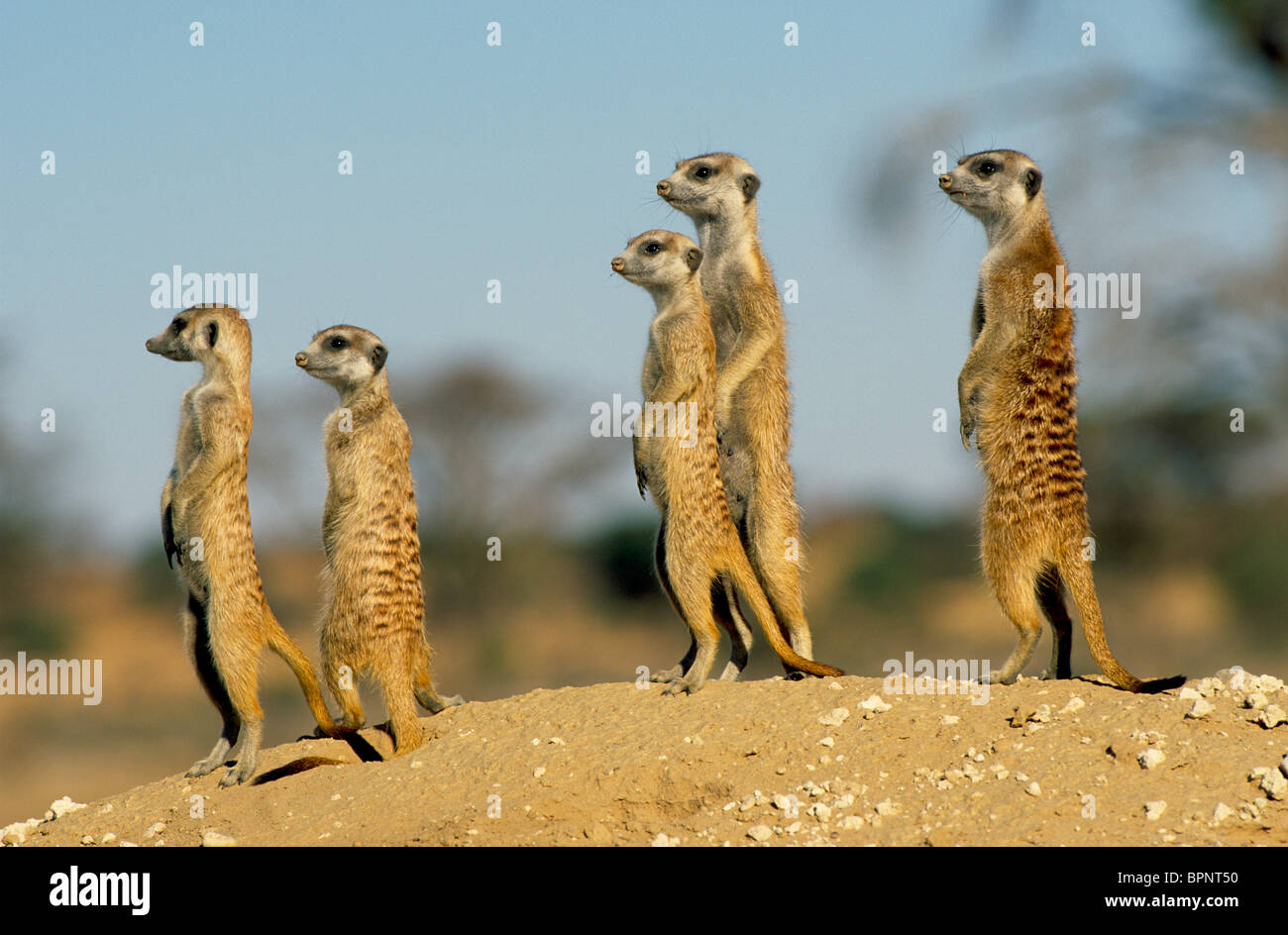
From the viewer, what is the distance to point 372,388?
18.5 ft

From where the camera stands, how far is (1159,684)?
499 cm

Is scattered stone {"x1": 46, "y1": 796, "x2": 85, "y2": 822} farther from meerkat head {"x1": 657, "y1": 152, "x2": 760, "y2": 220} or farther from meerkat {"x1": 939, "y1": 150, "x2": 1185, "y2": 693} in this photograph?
meerkat {"x1": 939, "y1": 150, "x2": 1185, "y2": 693}

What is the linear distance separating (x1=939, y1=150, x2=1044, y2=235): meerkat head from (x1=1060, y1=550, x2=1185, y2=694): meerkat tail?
1.34 m

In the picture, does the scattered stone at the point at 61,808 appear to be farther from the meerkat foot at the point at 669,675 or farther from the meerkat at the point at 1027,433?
the meerkat at the point at 1027,433

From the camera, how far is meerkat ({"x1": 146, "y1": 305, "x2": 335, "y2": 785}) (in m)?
5.48

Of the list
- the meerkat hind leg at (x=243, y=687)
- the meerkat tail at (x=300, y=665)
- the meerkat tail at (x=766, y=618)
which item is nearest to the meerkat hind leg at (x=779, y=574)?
the meerkat tail at (x=766, y=618)

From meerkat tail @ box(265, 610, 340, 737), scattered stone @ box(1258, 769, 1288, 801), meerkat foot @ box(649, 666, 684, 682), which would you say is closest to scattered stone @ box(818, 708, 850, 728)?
meerkat foot @ box(649, 666, 684, 682)

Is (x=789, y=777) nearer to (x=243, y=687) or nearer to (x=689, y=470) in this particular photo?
(x=689, y=470)

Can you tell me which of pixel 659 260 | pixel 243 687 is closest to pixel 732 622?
pixel 659 260

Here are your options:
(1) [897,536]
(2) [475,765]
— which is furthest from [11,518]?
(2) [475,765]

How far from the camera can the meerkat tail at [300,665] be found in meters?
5.56

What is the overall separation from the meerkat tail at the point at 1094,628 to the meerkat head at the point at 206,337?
315 centimetres
